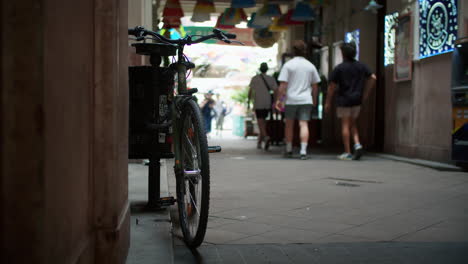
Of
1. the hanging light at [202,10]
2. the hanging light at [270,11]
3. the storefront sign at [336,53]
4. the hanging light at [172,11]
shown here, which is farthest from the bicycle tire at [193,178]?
the hanging light at [172,11]

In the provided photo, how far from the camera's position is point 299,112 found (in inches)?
410

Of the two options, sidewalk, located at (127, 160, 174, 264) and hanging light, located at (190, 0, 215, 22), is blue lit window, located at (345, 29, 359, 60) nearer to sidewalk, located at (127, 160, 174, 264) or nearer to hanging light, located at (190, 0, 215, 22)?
hanging light, located at (190, 0, 215, 22)

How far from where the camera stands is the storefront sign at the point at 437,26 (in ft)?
28.6

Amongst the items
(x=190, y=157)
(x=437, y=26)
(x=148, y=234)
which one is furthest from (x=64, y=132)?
(x=437, y=26)

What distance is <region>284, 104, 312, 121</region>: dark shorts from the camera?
10.4 metres

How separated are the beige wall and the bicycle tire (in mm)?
379

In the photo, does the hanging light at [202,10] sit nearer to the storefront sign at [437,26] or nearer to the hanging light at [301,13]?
the hanging light at [301,13]

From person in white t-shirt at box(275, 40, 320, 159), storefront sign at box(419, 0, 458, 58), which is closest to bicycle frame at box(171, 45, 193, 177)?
storefront sign at box(419, 0, 458, 58)

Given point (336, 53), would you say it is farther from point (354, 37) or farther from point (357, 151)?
point (357, 151)

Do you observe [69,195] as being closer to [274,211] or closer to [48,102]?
[48,102]

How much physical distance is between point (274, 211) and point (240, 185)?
171 centimetres

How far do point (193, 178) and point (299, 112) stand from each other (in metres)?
7.21

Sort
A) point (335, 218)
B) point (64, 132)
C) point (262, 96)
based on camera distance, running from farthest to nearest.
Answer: point (262, 96) < point (335, 218) < point (64, 132)

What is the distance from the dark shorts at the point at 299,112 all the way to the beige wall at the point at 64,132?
24.0ft
